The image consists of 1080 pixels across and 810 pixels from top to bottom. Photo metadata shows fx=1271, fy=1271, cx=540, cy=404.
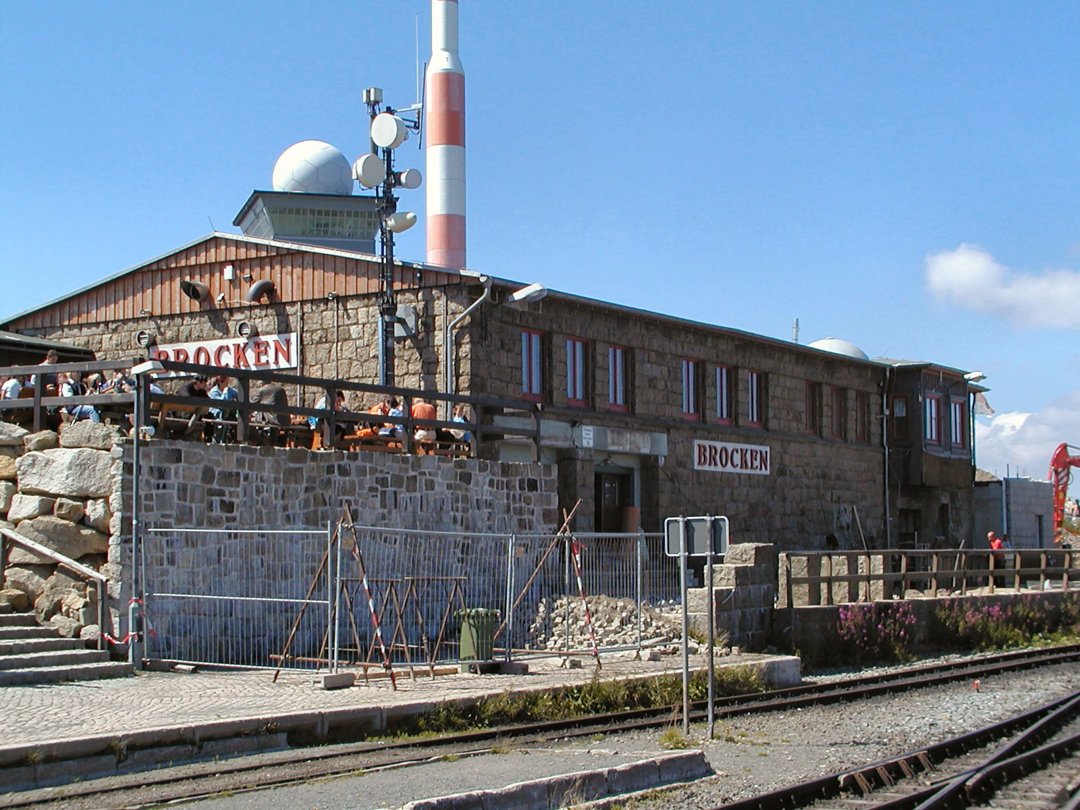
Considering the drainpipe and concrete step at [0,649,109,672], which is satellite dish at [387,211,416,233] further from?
concrete step at [0,649,109,672]

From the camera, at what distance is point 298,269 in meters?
24.4

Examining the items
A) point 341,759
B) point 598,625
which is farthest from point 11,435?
point 598,625

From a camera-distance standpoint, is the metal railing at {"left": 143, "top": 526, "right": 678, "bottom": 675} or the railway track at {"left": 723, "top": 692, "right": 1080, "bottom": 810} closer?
the railway track at {"left": 723, "top": 692, "right": 1080, "bottom": 810}

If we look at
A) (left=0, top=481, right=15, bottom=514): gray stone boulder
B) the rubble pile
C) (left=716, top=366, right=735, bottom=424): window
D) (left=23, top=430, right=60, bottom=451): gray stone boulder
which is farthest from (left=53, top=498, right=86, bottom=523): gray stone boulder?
(left=716, top=366, right=735, bottom=424): window

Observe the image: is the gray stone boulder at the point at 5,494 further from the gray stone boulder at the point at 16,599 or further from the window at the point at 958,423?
the window at the point at 958,423

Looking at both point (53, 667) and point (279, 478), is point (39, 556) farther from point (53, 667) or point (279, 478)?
point (279, 478)

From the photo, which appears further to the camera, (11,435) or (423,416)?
(423,416)

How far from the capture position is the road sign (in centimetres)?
1187

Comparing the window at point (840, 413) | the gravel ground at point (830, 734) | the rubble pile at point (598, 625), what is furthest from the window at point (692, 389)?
the gravel ground at point (830, 734)

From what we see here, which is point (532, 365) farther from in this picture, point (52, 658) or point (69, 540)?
point (52, 658)

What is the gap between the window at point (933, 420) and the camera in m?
36.5

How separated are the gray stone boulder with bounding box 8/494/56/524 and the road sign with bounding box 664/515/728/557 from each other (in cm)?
784

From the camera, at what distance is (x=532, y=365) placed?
2438 cm

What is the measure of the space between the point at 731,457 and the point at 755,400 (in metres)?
2.21
